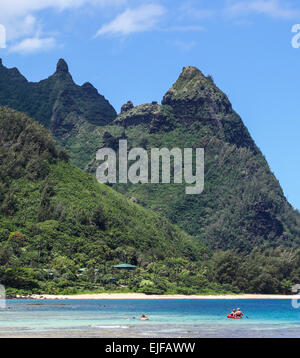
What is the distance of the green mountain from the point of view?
145 meters

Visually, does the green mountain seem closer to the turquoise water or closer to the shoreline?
the shoreline

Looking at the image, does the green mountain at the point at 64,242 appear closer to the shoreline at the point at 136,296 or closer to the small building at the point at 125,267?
the small building at the point at 125,267

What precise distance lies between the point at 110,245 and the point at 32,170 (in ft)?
126

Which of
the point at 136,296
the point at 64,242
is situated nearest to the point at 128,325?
the point at 136,296

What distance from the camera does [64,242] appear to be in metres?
164

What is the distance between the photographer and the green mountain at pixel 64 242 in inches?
5709

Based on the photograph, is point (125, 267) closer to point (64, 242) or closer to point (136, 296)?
point (136, 296)

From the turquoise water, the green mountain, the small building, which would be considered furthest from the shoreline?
the turquoise water

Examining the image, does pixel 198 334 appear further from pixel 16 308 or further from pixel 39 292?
pixel 39 292

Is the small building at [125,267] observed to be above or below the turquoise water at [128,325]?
above

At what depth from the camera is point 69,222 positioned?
17638 centimetres

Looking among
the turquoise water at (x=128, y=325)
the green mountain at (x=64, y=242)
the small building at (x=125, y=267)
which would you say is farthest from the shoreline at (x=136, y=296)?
the turquoise water at (x=128, y=325)

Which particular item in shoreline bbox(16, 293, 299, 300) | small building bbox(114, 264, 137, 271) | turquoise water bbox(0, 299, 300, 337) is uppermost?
small building bbox(114, 264, 137, 271)
